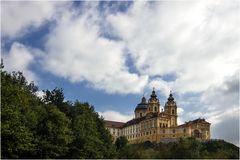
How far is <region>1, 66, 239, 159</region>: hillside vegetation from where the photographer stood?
3791 centimetres

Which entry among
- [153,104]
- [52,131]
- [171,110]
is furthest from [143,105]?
[52,131]

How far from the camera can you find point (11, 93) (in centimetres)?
3931

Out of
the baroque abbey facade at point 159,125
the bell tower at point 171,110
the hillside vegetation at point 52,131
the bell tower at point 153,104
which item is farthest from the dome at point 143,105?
the hillside vegetation at point 52,131

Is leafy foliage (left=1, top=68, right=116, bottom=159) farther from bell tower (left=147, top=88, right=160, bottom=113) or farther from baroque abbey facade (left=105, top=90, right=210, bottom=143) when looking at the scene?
bell tower (left=147, top=88, right=160, bottom=113)

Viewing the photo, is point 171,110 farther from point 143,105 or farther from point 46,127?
point 46,127

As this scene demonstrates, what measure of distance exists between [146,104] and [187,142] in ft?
417

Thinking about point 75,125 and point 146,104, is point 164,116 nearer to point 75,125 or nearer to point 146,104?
point 146,104

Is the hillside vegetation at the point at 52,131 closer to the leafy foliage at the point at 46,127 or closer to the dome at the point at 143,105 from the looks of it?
the leafy foliage at the point at 46,127

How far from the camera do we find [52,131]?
47.5 metres

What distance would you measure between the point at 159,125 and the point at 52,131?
111 m

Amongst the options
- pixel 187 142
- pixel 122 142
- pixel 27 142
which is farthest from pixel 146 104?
pixel 27 142

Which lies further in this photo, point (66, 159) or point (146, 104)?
point (146, 104)

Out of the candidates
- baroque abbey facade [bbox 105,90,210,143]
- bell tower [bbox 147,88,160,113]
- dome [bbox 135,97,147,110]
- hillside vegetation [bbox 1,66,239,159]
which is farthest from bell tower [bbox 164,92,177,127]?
hillside vegetation [bbox 1,66,239,159]

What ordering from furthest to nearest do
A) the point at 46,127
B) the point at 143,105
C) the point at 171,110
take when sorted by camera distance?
the point at 143,105, the point at 171,110, the point at 46,127
